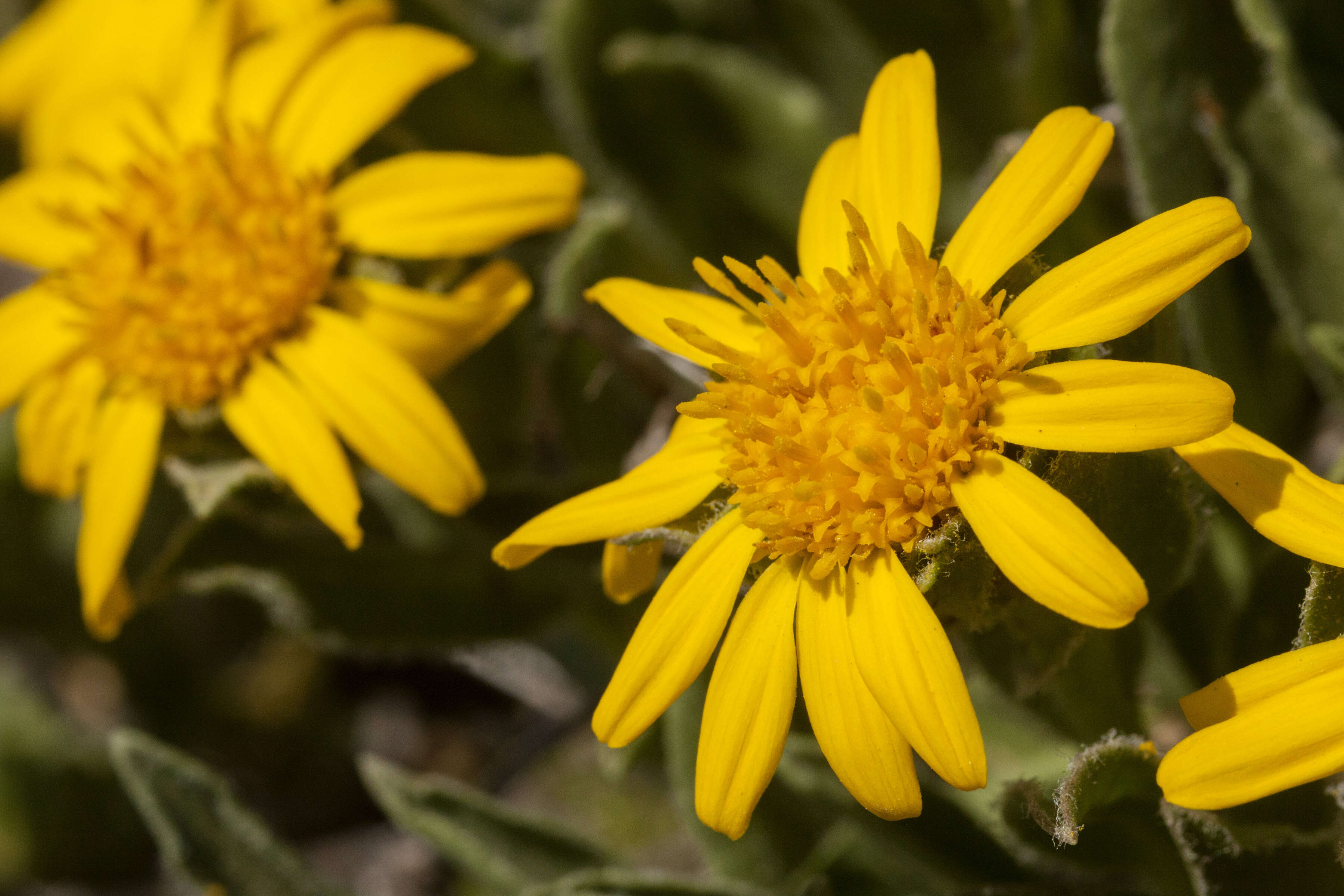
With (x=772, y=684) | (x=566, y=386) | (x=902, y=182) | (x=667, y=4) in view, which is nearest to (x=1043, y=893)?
(x=772, y=684)

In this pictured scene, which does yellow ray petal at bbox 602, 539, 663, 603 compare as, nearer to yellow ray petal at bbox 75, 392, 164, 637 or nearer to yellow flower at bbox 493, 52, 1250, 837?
yellow flower at bbox 493, 52, 1250, 837

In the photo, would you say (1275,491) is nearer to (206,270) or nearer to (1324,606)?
(1324,606)

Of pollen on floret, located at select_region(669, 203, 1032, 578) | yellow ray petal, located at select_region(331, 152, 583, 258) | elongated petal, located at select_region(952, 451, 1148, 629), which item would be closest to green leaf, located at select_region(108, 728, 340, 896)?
yellow ray petal, located at select_region(331, 152, 583, 258)

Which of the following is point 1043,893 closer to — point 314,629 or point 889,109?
point 889,109

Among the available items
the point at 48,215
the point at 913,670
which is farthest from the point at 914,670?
the point at 48,215

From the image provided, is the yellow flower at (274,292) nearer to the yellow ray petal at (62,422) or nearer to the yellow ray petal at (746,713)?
the yellow ray petal at (62,422)
